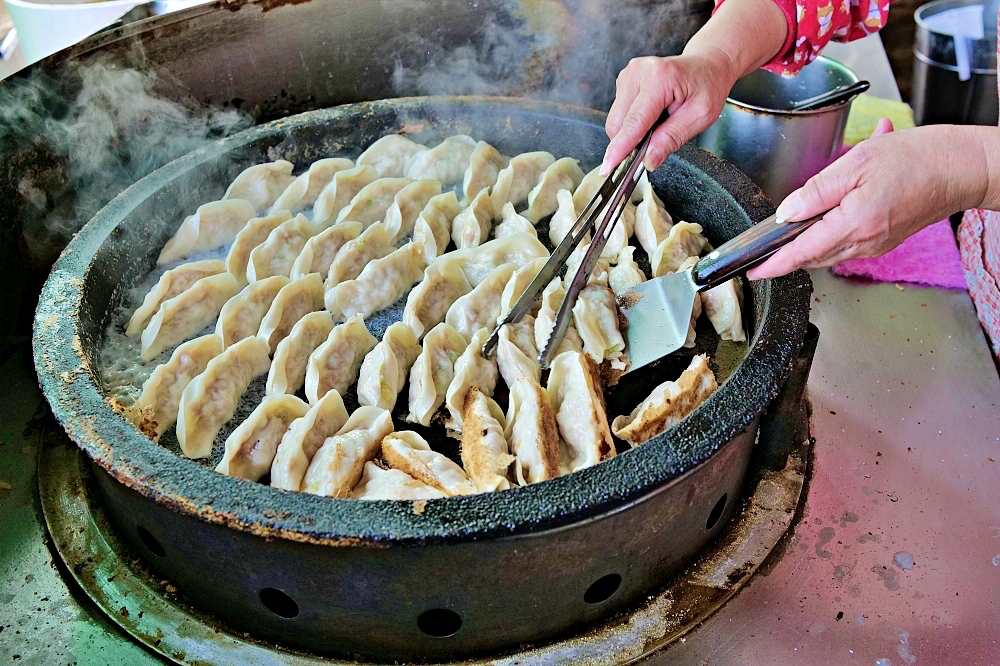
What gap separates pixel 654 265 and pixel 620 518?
1.04m

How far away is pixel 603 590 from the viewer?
1.86m

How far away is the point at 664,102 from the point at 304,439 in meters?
1.30

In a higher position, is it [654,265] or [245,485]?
[245,485]

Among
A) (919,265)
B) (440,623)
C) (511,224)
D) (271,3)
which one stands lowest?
(919,265)

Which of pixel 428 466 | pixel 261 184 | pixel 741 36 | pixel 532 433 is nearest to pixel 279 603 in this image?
pixel 428 466

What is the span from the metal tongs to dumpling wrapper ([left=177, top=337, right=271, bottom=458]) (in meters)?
0.64

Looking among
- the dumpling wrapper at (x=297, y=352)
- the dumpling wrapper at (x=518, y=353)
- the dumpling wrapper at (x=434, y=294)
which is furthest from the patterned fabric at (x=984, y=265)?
the dumpling wrapper at (x=297, y=352)

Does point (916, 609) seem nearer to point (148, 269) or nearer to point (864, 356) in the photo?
point (864, 356)

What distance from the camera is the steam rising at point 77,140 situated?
2.49 metres

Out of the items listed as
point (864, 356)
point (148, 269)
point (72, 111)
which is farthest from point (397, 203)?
point (864, 356)

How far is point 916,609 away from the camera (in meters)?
2.02

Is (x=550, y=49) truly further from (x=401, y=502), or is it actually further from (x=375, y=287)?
(x=401, y=502)

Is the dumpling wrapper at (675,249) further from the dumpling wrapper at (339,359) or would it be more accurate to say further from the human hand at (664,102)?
the dumpling wrapper at (339,359)

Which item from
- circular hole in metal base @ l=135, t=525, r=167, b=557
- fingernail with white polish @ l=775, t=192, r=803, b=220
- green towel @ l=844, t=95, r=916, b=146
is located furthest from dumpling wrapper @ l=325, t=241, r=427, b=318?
green towel @ l=844, t=95, r=916, b=146
